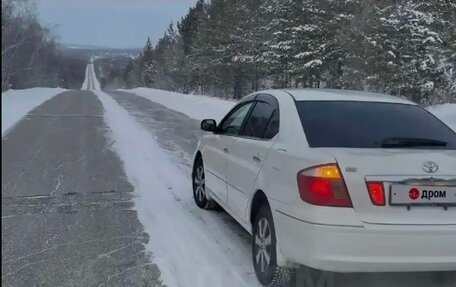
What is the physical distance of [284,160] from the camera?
3.71 m

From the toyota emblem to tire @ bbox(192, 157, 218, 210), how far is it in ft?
10.2

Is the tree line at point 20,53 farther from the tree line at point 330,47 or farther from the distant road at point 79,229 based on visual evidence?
the tree line at point 330,47

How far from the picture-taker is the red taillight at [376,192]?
3.35 meters

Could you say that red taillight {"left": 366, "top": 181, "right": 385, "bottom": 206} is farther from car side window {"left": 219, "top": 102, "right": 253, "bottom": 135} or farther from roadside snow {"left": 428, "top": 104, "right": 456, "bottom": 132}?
roadside snow {"left": 428, "top": 104, "right": 456, "bottom": 132}

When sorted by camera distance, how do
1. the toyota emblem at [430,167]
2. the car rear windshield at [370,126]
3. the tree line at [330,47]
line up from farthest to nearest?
the tree line at [330,47]
the car rear windshield at [370,126]
the toyota emblem at [430,167]

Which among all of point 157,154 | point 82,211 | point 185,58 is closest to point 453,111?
point 157,154

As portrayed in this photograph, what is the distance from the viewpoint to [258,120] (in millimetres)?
4746

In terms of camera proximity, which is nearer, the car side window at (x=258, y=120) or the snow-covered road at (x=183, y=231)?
the snow-covered road at (x=183, y=231)

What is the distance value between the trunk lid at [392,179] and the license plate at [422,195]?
0.08 ft

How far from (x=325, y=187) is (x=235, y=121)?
218 centimetres

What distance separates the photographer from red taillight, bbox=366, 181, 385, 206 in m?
3.35

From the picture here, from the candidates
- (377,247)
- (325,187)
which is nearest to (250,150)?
(325,187)

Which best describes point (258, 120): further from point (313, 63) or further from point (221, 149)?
point (313, 63)

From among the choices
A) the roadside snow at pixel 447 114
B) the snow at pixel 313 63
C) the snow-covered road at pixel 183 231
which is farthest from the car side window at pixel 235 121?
the snow at pixel 313 63
